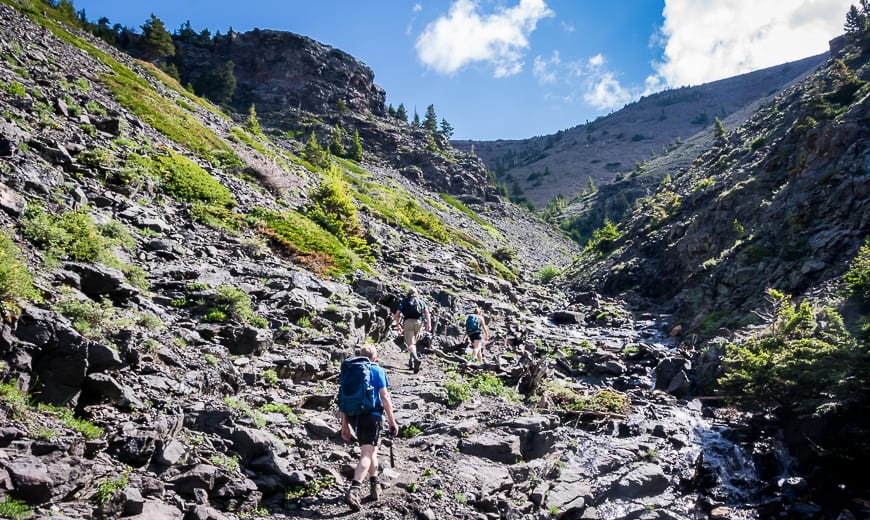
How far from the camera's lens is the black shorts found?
7.81m

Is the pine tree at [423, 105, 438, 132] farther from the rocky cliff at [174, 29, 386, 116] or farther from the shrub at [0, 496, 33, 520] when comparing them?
the shrub at [0, 496, 33, 520]

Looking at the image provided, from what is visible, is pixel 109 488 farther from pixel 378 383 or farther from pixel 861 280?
pixel 861 280

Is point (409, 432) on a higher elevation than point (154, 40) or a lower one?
lower

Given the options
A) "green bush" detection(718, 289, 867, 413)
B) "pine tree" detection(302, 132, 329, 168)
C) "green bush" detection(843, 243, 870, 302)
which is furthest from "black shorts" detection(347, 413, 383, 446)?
"pine tree" detection(302, 132, 329, 168)

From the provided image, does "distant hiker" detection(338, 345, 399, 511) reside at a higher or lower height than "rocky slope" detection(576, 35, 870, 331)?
lower

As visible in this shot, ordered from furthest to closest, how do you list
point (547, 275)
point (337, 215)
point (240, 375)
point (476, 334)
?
point (547, 275)
point (337, 215)
point (476, 334)
point (240, 375)

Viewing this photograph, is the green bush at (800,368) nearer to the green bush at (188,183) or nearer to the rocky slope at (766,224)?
the rocky slope at (766,224)

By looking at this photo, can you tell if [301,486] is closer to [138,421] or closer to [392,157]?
[138,421]

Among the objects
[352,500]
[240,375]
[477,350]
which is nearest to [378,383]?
[352,500]

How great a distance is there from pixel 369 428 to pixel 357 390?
2.13ft

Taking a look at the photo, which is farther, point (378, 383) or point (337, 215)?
point (337, 215)

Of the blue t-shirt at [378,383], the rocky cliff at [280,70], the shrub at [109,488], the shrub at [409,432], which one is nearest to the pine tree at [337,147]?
the rocky cliff at [280,70]

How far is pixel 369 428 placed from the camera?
7.84 metres

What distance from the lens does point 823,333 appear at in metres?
13.0
